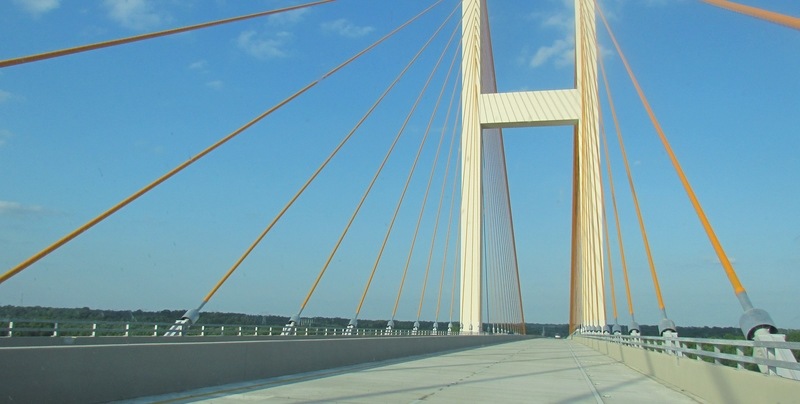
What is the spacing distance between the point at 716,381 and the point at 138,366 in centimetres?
686

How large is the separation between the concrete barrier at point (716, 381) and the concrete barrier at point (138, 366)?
565 centimetres

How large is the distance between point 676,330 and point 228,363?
771 centimetres

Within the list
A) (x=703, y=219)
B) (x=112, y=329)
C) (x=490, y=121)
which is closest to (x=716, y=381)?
(x=703, y=219)

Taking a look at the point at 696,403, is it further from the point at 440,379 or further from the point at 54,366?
the point at 54,366

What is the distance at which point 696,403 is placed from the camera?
33.4 ft

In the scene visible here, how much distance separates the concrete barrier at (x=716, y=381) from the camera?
7039mm

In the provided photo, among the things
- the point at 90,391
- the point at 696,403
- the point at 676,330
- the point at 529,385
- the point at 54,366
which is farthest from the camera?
the point at 676,330

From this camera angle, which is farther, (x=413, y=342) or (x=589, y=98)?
(x=589, y=98)

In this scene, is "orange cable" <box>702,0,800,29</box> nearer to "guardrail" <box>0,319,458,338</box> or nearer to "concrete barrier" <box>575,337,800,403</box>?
"concrete barrier" <box>575,337,800,403</box>

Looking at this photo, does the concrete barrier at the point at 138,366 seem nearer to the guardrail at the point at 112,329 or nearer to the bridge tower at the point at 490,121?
the guardrail at the point at 112,329

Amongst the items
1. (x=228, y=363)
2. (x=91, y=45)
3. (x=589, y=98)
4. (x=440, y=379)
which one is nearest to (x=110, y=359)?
(x=228, y=363)

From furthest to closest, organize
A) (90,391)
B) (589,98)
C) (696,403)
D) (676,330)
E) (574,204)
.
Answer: (574,204) → (589,98) → (676,330) → (696,403) → (90,391)

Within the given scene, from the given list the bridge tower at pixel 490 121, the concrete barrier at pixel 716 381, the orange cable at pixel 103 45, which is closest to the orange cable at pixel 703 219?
the concrete barrier at pixel 716 381

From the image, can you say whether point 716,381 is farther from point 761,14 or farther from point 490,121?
point 490,121
